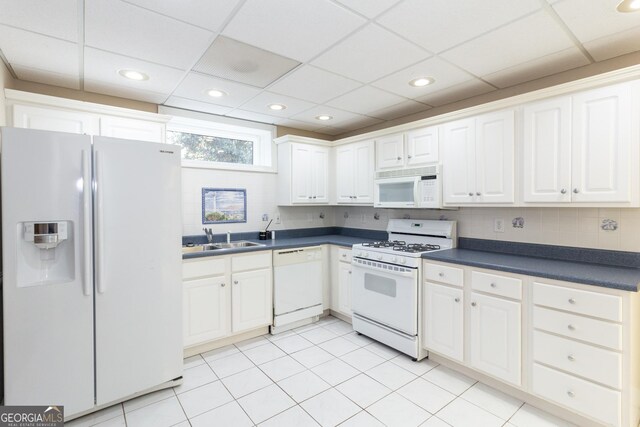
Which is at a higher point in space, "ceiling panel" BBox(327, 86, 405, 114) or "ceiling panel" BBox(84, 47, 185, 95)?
"ceiling panel" BBox(327, 86, 405, 114)

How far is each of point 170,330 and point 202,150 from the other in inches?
81.5

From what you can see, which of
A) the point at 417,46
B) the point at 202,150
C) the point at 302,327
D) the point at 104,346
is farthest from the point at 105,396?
the point at 417,46

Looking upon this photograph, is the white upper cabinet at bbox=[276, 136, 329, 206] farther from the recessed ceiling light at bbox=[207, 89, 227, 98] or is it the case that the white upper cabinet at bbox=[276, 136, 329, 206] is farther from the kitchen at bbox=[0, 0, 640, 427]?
the recessed ceiling light at bbox=[207, 89, 227, 98]

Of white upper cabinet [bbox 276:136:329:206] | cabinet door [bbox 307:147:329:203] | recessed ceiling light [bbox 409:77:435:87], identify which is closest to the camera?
recessed ceiling light [bbox 409:77:435:87]

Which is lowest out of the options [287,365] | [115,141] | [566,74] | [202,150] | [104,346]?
[287,365]

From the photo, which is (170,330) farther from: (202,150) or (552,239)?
(552,239)

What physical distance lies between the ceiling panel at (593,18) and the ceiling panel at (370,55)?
0.77 meters

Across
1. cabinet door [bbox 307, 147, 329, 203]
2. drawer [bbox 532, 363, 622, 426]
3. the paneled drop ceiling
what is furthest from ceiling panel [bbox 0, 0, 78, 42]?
drawer [bbox 532, 363, 622, 426]

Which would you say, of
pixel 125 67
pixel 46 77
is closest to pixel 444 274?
pixel 125 67

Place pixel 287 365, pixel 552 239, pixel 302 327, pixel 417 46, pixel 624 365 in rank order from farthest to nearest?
1. pixel 302 327
2. pixel 287 365
3. pixel 552 239
4. pixel 417 46
5. pixel 624 365

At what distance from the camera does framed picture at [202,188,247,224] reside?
3482mm

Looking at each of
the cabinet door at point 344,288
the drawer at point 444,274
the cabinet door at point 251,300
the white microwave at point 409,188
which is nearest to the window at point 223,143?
the cabinet door at point 251,300

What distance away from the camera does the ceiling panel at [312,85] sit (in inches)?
96.8

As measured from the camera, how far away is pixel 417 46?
204 centimetres
